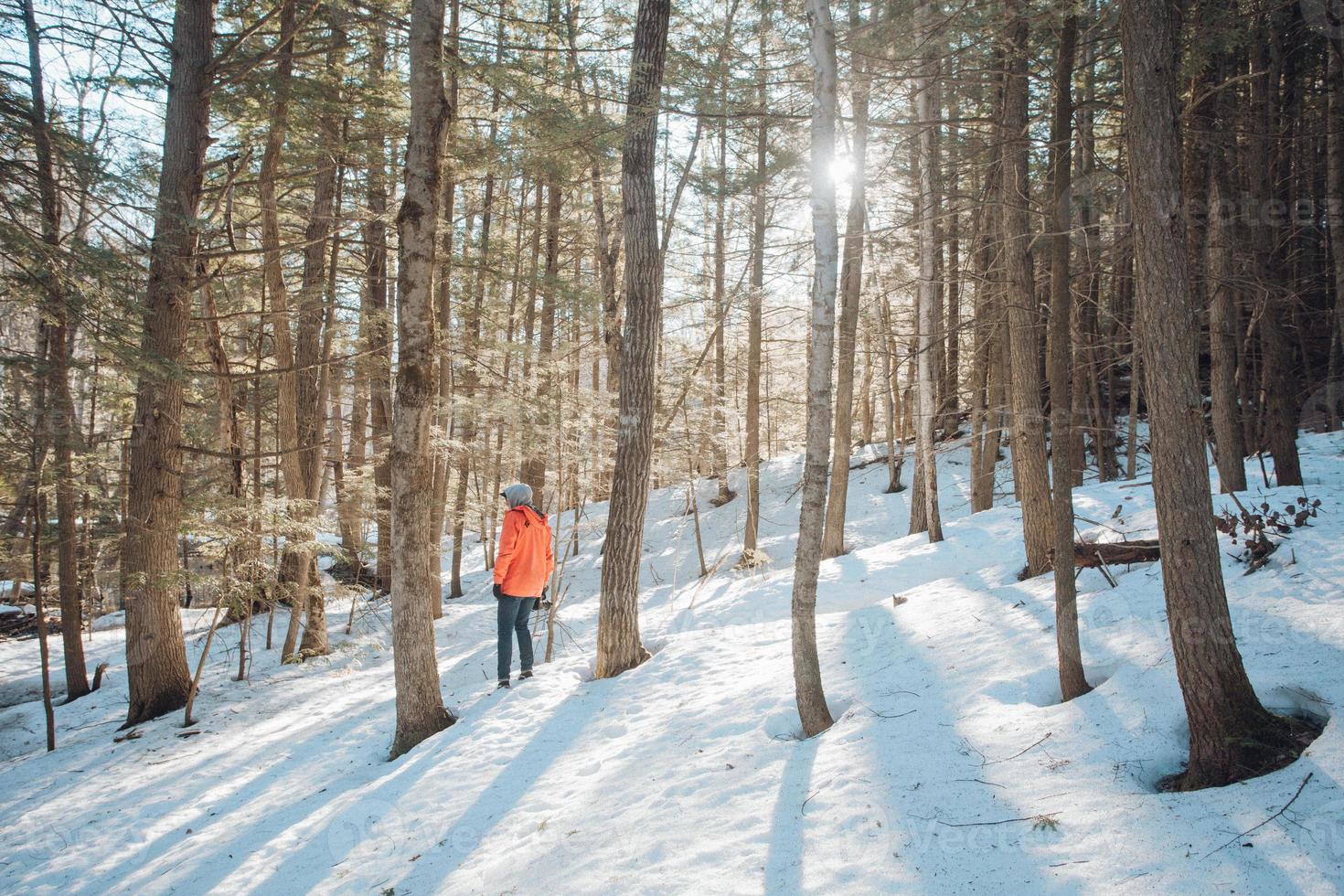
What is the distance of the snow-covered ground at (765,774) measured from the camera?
264 cm

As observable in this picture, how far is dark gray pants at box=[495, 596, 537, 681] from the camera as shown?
6.54m

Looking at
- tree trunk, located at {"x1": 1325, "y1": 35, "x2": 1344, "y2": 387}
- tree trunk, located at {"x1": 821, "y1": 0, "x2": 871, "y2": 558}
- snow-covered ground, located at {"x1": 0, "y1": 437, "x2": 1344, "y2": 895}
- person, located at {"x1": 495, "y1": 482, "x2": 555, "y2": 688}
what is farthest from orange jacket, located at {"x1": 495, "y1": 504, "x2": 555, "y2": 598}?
tree trunk, located at {"x1": 1325, "y1": 35, "x2": 1344, "y2": 387}

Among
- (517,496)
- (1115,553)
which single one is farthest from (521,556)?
(1115,553)

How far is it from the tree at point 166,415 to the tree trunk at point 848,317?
8.14 meters

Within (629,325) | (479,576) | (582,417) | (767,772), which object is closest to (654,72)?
(629,325)

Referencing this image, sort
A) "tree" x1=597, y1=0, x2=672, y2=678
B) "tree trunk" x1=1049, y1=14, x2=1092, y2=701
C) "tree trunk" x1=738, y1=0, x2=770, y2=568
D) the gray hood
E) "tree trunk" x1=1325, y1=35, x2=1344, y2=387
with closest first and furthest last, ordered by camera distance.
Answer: "tree trunk" x1=1049, y1=14, x2=1092, y2=701 < "tree" x1=597, y1=0, x2=672, y2=678 < the gray hood < "tree trunk" x1=1325, y1=35, x2=1344, y2=387 < "tree trunk" x1=738, y1=0, x2=770, y2=568

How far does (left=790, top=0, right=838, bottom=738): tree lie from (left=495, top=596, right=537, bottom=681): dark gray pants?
3.32 metres

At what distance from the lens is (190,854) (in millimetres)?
4184

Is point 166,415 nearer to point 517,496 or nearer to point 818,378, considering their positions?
point 517,496

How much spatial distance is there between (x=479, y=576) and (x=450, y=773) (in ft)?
38.9

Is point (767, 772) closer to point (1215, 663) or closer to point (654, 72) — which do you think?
point (1215, 663)

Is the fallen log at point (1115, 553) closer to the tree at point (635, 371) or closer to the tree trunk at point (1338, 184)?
the tree at point (635, 371)

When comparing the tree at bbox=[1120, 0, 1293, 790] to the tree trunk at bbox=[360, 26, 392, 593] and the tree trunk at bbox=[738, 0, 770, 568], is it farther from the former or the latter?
the tree trunk at bbox=[738, 0, 770, 568]

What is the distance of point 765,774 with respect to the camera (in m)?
3.79
